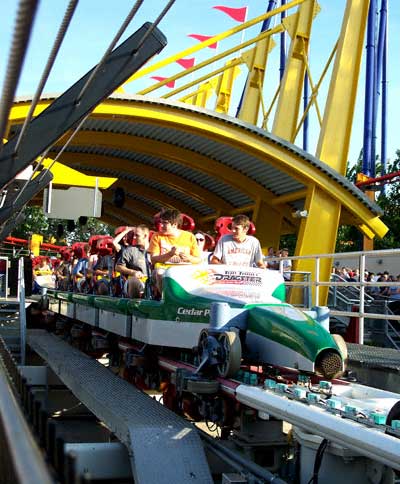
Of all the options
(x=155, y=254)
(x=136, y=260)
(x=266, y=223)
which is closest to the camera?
(x=155, y=254)

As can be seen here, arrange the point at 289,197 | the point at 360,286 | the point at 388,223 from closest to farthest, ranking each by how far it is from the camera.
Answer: the point at 360,286
the point at 289,197
the point at 388,223

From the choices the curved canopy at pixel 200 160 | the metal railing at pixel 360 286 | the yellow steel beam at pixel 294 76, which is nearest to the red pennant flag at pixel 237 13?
the yellow steel beam at pixel 294 76

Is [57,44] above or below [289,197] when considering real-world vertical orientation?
below

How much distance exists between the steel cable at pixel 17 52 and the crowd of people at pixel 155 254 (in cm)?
454

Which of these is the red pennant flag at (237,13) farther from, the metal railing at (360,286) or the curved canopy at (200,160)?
the metal railing at (360,286)

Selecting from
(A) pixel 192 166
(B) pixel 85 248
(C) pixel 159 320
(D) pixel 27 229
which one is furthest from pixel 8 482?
(D) pixel 27 229

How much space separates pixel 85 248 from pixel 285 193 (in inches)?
269

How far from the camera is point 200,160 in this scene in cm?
1834

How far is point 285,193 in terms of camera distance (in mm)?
18938

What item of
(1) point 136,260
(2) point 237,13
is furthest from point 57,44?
(2) point 237,13

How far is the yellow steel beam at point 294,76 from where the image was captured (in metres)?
23.3

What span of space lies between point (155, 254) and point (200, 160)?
11.0 metres

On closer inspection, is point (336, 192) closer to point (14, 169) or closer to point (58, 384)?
point (58, 384)

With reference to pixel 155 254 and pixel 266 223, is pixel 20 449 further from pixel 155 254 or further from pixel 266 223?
pixel 266 223
